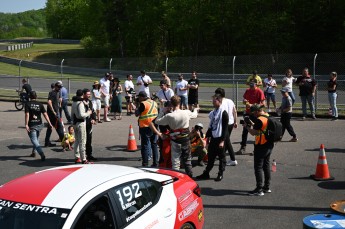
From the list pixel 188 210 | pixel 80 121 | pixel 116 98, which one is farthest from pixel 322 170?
pixel 116 98

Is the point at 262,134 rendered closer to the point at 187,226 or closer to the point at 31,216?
the point at 187,226

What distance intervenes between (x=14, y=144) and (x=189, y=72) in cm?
1702

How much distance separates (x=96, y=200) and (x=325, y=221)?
256cm

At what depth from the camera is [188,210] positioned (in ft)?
20.0

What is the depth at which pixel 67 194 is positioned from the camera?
490cm

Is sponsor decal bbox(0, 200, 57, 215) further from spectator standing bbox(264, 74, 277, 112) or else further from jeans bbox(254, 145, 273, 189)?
spectator standing bbox(264, 74, 277, 112)

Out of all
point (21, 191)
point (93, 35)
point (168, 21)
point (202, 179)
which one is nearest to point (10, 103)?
point (202, 179)

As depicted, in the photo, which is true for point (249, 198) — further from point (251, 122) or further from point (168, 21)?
point (168, 21)

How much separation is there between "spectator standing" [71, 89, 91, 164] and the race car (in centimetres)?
560

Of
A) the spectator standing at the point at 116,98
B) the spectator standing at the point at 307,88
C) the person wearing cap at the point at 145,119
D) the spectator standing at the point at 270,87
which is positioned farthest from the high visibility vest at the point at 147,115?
the spectator standing at the point at 270,87

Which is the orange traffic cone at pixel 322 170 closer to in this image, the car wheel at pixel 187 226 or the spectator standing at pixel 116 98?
the car wheel at pixel 187 226

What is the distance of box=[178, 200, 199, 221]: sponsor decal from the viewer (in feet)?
19.4

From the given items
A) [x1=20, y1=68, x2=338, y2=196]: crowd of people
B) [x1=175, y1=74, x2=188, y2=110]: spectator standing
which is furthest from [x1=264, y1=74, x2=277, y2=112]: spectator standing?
[x1=20, y1=68, x2=338, y2=196]: crowd of people

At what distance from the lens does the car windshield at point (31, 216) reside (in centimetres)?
461
